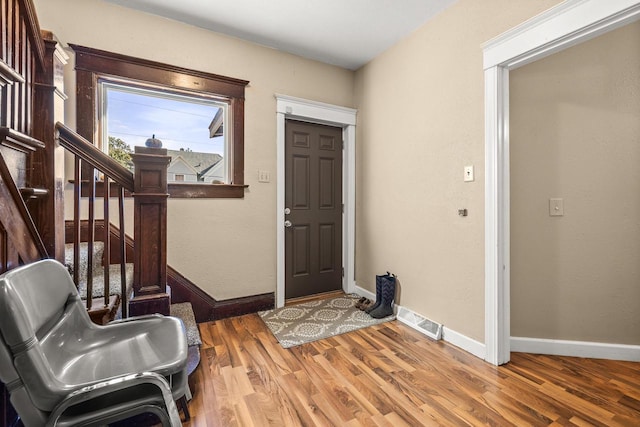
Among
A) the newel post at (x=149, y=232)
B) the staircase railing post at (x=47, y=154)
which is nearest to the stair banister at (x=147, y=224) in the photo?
the newel post at (x=149, y=232)

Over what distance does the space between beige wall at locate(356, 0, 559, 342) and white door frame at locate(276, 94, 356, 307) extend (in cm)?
20

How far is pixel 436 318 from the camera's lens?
2.43 metres

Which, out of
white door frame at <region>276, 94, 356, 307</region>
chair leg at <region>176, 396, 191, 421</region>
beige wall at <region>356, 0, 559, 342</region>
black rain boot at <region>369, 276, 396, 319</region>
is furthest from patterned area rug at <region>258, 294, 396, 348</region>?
chair leg at <region>176, 396, 191, 421</region>

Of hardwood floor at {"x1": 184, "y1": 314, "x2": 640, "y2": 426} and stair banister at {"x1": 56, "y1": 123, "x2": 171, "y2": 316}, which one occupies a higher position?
stair banister at {"x1": 56, "y1": 123, "x2": 171, "y2": 316}

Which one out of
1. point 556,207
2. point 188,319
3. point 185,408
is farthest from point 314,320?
point 556,207

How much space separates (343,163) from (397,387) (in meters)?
2.42

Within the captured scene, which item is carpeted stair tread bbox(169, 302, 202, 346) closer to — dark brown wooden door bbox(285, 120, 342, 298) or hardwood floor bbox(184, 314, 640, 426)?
hardwood floor bbox(184, 314, 640, 426)

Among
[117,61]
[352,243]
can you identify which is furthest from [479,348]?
[117,61]

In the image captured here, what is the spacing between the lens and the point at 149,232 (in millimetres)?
1682

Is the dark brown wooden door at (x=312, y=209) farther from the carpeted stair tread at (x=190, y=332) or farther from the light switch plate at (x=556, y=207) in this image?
the light switch plate at (x=556, y=207)

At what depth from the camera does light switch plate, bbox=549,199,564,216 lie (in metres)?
2.12

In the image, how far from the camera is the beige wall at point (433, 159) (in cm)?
210

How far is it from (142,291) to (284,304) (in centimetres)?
163

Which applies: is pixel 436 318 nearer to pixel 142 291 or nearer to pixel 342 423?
pixel 342 423
